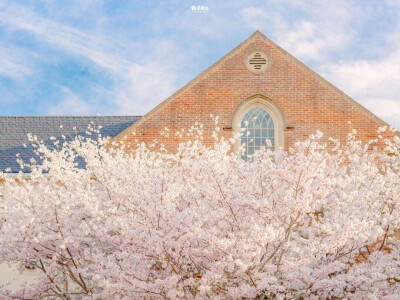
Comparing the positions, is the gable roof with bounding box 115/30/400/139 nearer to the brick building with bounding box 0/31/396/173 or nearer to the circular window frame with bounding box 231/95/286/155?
the brick building with bounding box 0/31/396/173

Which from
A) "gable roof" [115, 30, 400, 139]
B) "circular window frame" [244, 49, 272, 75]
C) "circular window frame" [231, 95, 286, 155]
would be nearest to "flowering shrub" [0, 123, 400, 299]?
"gable roof" [115, 30, 400, 139]

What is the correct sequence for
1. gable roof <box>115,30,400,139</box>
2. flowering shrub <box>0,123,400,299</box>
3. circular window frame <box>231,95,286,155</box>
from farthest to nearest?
1. circular window frame <box>231,95,286,155</box>
2. gable roof <box>115,30,400,139</box>
3. flowering shrub <box>0,123,400,299</box>

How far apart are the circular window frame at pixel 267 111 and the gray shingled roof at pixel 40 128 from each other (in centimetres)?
706

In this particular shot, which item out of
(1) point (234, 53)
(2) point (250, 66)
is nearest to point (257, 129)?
(2) point (250, 66)

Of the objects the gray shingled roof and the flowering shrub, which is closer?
the flowering shrub

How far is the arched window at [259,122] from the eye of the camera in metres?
15.6

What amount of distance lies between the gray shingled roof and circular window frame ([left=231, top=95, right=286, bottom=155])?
7064 millimetres

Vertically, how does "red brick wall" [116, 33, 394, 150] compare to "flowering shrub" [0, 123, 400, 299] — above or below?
above

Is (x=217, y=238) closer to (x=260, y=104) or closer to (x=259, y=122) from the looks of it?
(x=259, y=122)

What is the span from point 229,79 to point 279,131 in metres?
2.84

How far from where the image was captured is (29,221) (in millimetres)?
7727

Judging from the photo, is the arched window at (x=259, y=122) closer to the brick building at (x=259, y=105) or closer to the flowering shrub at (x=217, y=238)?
the brick building at (x=259, y=105)

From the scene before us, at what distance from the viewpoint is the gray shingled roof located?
1962cm

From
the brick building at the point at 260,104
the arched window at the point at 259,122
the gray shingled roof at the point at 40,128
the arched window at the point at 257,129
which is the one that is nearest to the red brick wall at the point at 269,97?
the brick building at the point at 260,104
